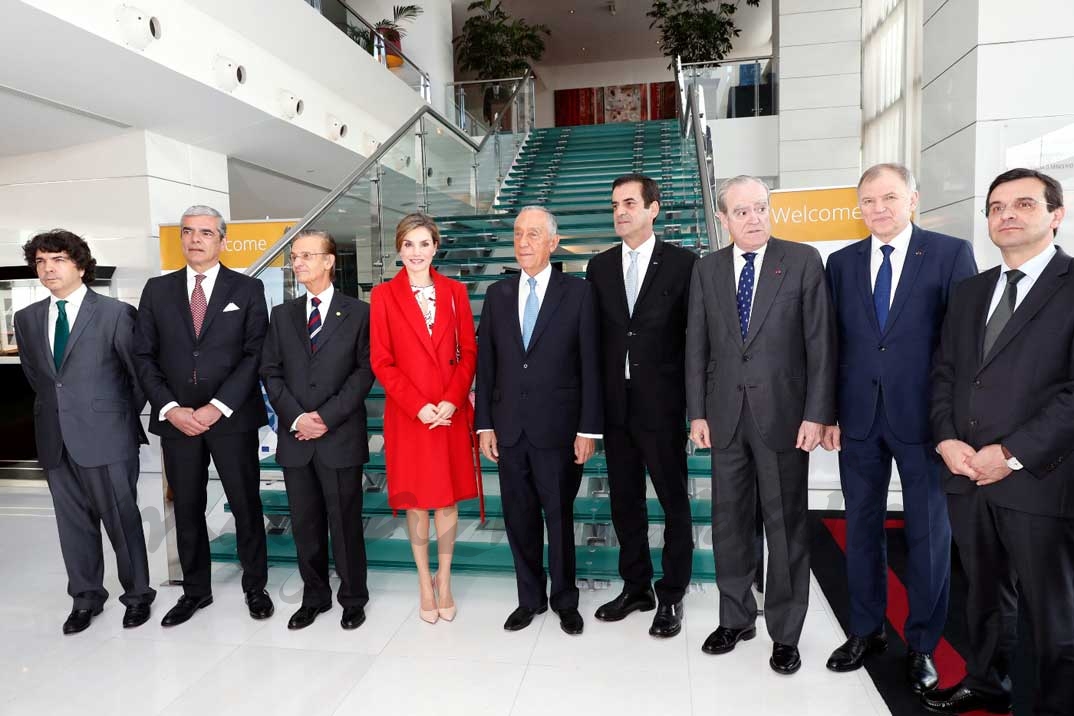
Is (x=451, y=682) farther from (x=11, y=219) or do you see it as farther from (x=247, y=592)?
(x=11, y=219)

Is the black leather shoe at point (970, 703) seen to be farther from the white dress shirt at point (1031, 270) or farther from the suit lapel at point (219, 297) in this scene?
the suit lapel at point (219, 297)

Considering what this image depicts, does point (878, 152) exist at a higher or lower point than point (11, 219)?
higher

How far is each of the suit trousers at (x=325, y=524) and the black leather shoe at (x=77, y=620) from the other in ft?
3.26

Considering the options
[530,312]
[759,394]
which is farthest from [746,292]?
[530,312]

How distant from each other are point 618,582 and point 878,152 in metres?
8.18

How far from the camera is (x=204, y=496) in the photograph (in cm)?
344

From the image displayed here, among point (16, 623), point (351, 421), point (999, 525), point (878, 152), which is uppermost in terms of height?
point (878, 152)

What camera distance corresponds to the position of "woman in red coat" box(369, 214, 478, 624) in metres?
3.06

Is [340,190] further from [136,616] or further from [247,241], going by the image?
[136,616]

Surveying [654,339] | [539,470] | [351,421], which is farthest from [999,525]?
[351,421]

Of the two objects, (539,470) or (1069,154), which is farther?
(1069,154)

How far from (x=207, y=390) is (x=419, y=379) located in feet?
3.29

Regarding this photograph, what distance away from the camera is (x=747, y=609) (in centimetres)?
290

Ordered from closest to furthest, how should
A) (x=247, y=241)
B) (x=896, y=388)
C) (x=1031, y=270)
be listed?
1. (x=1031, y=270)
2. (x=896, y=388)
3. (x=247, y=241)
